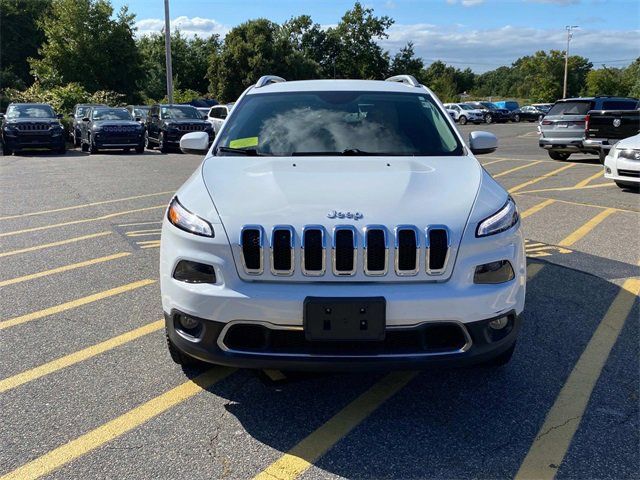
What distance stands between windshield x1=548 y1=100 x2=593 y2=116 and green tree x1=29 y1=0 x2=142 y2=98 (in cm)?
3256

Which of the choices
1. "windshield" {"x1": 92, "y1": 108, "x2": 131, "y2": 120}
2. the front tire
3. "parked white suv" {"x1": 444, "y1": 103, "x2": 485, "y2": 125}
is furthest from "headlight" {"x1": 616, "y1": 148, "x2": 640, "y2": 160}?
"parked white suv" {"x1": 444, "y1": 103, "x2": 485, "y2": 125}

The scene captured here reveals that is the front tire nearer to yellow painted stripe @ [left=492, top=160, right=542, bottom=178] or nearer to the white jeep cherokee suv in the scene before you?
yellow painted stripe @ [left=492, top=160, right=542, bottom=178]

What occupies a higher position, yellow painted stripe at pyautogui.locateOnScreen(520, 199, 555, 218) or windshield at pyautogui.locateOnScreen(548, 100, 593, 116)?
windshield at pyautogui.locateOnScreen(548, 100, 593, 116)

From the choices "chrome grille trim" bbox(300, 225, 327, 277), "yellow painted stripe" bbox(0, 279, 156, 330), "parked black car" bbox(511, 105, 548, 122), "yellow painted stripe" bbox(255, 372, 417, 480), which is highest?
"parked black car" bbox(511, 105, 548, 122)

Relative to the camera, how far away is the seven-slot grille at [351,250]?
2855 mm

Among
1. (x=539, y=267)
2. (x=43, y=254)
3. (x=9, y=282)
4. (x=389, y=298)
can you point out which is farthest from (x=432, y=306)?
(x=43, y=254)

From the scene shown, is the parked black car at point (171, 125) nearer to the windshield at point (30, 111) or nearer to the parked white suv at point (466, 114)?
the windshield at point (30, 111)

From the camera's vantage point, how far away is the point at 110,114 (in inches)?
819

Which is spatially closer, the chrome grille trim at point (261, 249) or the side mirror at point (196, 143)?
the chrome grille trim at point (261, 249)

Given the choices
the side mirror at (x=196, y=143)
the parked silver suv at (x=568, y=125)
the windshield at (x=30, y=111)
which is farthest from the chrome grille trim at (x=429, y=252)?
the windshield at (x=30, y=111)

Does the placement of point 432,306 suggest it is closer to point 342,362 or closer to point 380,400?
point 342,362

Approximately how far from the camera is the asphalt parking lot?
9.09 feet

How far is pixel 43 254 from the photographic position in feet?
21.4

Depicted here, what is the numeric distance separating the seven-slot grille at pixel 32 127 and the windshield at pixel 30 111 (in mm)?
623
